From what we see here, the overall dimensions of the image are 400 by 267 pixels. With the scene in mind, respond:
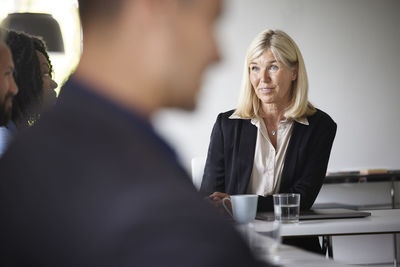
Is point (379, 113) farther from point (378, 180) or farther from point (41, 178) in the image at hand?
point (41, 178)

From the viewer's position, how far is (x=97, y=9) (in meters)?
0.40

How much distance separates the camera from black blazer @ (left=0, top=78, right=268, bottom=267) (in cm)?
32

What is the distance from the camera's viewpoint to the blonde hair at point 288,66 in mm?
2184

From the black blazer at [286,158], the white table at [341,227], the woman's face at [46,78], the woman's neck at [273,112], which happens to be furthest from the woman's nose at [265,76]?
the woman's face at [46,78]

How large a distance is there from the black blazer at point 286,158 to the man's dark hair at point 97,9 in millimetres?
1588

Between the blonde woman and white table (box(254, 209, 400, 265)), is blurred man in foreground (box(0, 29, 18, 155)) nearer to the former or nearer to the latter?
the blonde woman

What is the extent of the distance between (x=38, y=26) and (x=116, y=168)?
353 cm

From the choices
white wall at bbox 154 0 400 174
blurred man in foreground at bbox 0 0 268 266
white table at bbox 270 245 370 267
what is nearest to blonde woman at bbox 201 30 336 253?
white table at bbox 270 245 370 267

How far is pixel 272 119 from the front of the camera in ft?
7.25

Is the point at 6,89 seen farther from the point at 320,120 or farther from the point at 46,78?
A: the point at 320,120

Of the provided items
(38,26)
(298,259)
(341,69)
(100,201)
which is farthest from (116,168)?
(341,69)

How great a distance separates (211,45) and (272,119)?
→ 1.77m

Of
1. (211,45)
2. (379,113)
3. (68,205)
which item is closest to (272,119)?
(211,45)

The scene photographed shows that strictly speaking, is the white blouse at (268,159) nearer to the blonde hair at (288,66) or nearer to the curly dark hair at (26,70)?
the blonde hair at (288,66)
